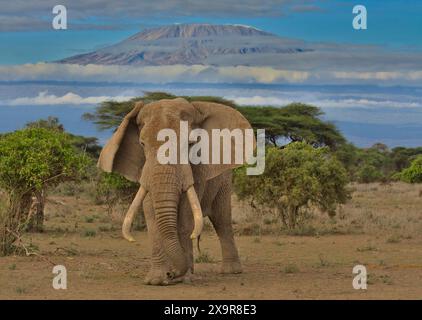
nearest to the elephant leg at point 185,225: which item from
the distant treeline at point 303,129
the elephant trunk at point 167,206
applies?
the elephant trunk at point 167,206

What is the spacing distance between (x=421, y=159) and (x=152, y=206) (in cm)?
3129

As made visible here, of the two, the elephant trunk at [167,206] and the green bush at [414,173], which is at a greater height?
the green bush at [414,173]

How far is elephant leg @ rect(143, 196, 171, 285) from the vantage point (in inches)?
480

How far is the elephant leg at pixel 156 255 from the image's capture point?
40.0 ft

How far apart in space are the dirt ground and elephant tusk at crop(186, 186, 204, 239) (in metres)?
0.79

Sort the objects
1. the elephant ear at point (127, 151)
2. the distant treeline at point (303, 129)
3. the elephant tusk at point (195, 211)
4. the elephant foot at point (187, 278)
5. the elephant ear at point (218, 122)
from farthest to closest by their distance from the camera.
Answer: the distant treeline at point (303, 129), the elephant ear at point (218, 122), the elephant ear at point (127, 151), the elephant foot at point (187, 278), the elephant tusk at point (195, 211)

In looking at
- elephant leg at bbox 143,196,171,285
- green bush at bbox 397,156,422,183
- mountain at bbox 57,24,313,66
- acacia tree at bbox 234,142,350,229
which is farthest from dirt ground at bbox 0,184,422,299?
mountain at bbox 57,24,313,66

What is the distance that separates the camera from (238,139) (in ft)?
44.2

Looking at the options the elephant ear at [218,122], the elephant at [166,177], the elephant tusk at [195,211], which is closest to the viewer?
the elephant tusk at [195,211]

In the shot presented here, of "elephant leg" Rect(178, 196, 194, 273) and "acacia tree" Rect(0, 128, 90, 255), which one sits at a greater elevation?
"acacia tree" Rect(0, 128, 90, 255)

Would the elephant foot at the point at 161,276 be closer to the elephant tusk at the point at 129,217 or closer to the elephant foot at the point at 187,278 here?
the elephant foot at the point at 187,278

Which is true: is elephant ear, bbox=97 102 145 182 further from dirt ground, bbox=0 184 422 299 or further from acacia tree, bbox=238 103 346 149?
acacia tree, bbox=238 103 346 149

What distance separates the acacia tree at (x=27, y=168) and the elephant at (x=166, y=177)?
337 centimetres

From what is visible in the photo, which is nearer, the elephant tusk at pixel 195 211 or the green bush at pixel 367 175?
the elephant tusk at pixel 195 211
